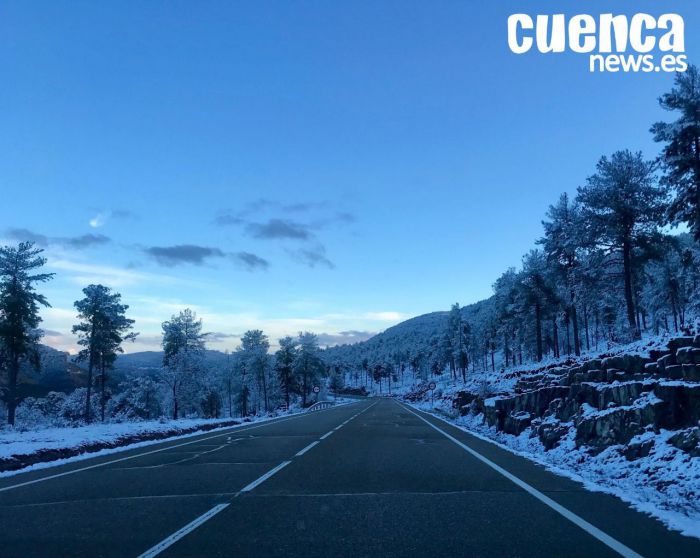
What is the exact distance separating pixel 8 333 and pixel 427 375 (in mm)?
159910

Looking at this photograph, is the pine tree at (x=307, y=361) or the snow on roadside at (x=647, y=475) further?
the pine tree at (x=307, y=361)

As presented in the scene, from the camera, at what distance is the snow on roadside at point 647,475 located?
6.41 metres

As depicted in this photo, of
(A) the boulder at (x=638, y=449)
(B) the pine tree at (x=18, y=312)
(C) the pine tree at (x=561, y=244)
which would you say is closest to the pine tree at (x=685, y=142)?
(C) the pine tree at (x=561, y=244)

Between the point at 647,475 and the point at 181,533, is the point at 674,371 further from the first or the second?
the point at 181,533

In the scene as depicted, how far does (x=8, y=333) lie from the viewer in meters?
38.4

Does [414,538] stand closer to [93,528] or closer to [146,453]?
[93,528]

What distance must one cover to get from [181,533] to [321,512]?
1.82m

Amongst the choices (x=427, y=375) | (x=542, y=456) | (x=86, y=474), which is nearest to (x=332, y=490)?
(x=86, y=474)

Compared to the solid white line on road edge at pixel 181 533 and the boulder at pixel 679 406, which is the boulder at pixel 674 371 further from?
the solid white line on road edge at pixel 181 533

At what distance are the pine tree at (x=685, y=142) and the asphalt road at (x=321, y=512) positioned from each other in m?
24.2

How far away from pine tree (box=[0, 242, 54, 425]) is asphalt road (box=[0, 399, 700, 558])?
106ft

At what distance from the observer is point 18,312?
1534 inches

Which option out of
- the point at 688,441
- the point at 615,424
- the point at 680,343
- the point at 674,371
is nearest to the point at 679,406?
the point at 688,441

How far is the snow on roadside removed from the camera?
6.41 meters
